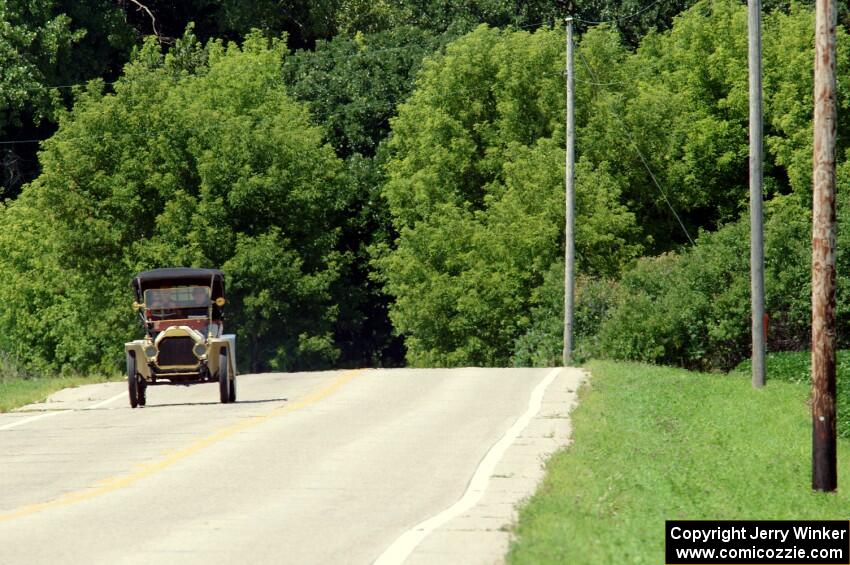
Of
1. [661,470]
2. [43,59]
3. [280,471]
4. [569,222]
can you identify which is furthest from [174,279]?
[43,59]

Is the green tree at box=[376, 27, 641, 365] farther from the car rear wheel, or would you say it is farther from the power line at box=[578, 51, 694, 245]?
the car rear wheel

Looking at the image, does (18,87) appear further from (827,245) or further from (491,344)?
(827,245)

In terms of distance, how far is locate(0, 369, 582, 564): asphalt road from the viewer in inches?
503

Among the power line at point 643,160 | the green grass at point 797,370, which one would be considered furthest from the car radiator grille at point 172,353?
the power line at point 643,160

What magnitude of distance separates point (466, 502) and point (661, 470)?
3.14 meters

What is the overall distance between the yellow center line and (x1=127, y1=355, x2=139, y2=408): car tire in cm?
253

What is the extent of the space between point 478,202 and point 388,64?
838cm

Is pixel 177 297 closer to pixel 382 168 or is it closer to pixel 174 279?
pixel 174 279

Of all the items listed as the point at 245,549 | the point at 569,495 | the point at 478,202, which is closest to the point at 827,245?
the point at 569,495

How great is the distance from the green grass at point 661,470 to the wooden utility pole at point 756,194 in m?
0.98

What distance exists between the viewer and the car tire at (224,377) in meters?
26.3

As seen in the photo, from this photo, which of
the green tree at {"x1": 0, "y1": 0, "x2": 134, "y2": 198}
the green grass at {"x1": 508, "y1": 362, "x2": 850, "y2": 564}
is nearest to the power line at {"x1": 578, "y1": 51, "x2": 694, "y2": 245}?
the green tree at {"x1": 0, "y1": 0, "x2": 134, "y2": 198}

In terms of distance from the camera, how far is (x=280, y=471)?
58.4ft

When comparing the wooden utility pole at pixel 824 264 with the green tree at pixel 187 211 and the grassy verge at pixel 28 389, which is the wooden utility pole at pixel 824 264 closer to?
the grassy verge at pixel 28 389
